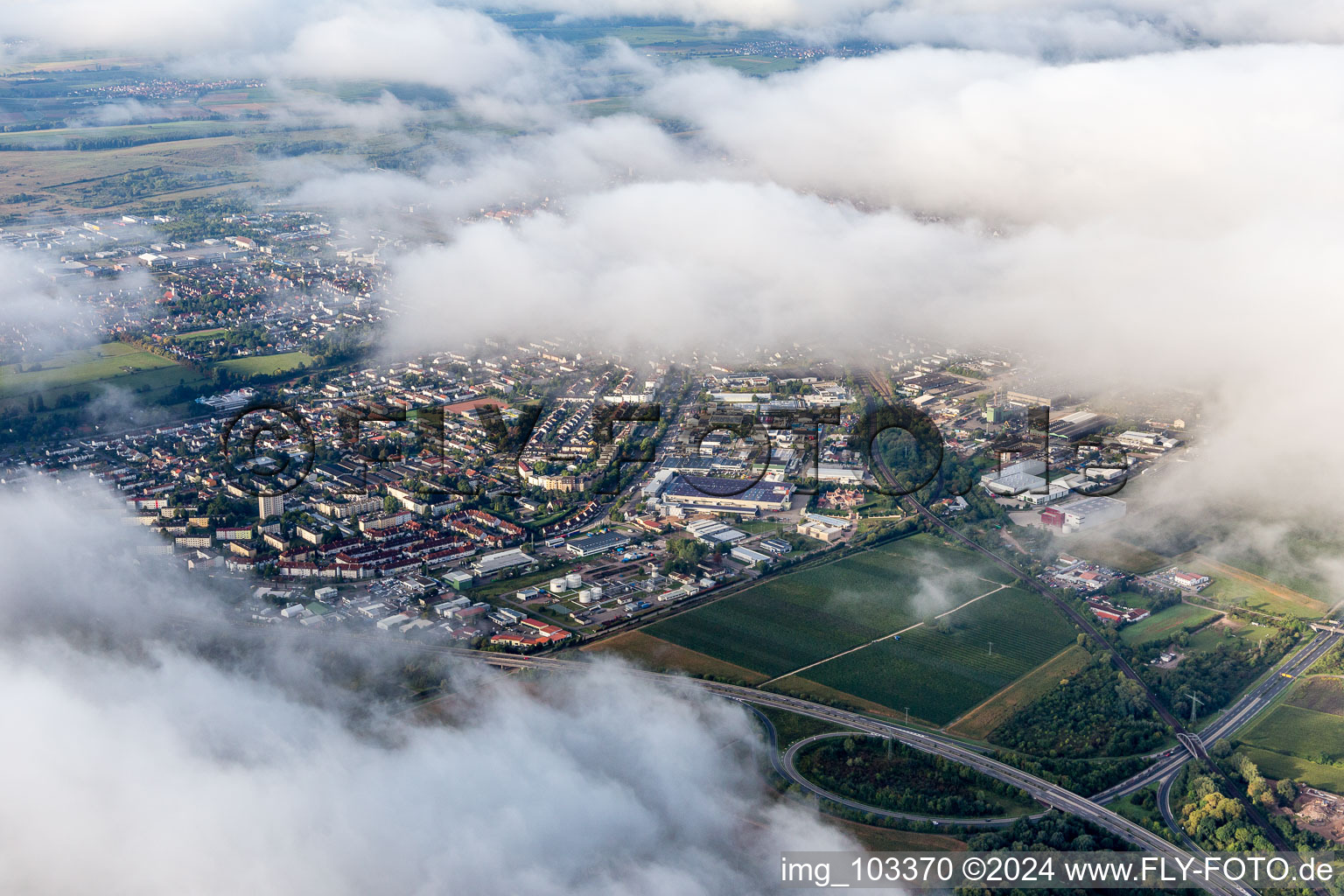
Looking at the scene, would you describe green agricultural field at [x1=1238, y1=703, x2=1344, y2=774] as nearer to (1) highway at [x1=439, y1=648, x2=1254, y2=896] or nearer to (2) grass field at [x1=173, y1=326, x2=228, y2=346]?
(1) highway at [x1=439, y1=648, x2=1254, y2=896]

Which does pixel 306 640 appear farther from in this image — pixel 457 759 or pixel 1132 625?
pixel 1132 625

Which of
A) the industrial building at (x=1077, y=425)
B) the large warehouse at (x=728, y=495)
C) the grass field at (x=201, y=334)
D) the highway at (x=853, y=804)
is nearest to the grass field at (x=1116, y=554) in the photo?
the large warehouse at (x=728, y=495)

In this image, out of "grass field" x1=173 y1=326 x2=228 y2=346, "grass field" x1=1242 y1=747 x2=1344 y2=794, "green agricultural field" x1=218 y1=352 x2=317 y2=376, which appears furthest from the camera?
"grass field" x1=173 y1=326 x2=228 y2=346

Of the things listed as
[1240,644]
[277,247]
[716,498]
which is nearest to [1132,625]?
[1240,644]

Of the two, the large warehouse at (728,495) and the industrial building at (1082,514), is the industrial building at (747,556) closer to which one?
the large warehouse at (728,495)

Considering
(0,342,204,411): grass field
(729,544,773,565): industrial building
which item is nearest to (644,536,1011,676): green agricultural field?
(729,544,773,565): industrial building

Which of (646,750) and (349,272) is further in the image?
(349,272)
